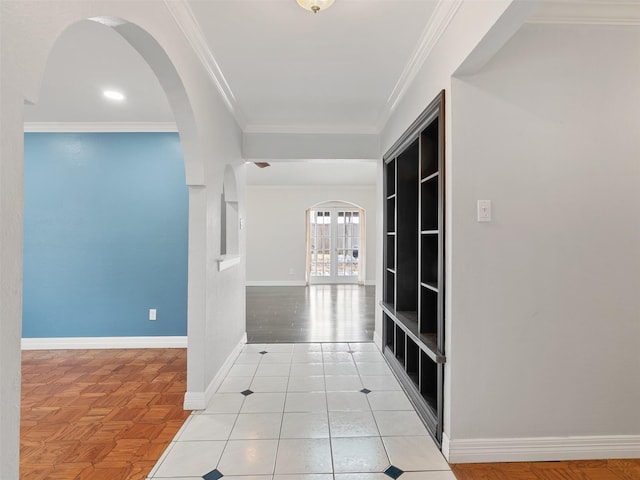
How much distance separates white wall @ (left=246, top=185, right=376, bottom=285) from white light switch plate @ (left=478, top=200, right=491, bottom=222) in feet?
22.8

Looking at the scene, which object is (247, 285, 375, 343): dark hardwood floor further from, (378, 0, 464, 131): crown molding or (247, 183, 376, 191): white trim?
(378, 0, 464, 131): crown molding

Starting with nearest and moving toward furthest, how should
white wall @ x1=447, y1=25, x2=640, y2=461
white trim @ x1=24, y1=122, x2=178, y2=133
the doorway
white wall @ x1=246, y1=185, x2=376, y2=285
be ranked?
Result: white wall @ x1=447, y1=25, x2=640, y2=461 < white trim @ x1=24, y1=122, x2=178, y2=133 < white wall @ x1=246, y1=185, x2=376, y2=285 < the doorway

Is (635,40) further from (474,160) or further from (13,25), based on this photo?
(13,25)

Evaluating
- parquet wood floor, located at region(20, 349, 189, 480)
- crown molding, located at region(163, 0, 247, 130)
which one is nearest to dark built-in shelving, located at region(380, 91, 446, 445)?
crown molding, located at region(163, 0, 247, 130)

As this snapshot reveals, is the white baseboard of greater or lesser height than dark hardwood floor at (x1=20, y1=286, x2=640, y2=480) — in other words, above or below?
above

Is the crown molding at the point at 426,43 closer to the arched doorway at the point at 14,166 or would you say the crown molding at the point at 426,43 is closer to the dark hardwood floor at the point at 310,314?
the arched doorway at the point at 14,166

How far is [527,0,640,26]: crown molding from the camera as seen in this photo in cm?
175

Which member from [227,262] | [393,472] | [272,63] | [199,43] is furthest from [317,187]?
[393,472]

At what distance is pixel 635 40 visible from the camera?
1.87 meters

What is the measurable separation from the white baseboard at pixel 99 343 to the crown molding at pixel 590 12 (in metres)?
4.14

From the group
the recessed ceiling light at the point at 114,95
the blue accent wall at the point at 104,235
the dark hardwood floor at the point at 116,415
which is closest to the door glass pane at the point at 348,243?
the dark hardwood floor at the point at 116,415

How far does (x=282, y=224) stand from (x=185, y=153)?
644 cm

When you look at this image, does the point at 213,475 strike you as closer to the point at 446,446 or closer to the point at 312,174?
the point at 446,446

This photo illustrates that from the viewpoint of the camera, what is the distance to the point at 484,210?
6.06ft
